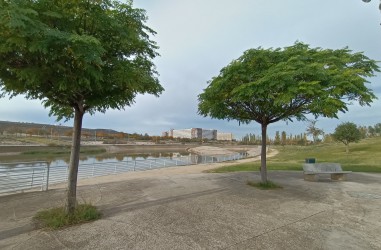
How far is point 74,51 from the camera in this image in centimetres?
388

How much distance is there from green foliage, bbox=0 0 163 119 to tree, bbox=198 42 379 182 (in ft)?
11.8

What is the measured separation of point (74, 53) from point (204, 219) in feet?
14.3

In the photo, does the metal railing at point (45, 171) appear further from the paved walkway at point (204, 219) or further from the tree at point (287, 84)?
the tree at point (287, 84)

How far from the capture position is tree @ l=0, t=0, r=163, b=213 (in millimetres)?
3719

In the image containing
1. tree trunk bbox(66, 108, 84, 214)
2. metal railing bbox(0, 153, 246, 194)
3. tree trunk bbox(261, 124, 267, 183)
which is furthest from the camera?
tree trunk bbox(261, 124, 267, 183)

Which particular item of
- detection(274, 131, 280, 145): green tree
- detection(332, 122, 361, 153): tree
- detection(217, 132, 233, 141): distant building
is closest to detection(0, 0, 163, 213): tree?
detection(332, 122, 361, 153): tree

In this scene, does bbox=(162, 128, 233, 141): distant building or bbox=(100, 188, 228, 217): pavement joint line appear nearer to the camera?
bbox=(100, 188, 228, 217): pavement joint line

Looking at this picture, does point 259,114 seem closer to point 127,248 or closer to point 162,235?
point 162,235

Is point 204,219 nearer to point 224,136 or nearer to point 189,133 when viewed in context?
point 189,133

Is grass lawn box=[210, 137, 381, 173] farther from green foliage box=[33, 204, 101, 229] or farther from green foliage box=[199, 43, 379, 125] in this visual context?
green foliage box=[33, 204, 101, 229]

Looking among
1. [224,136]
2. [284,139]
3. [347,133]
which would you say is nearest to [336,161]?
[347,133]

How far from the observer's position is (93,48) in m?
3.83

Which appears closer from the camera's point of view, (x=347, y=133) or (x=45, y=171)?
(x=45, y=171)

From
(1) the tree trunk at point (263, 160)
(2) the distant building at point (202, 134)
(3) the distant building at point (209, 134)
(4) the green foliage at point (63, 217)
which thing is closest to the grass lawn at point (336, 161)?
(1) the tree trunk at point (263, 160)
